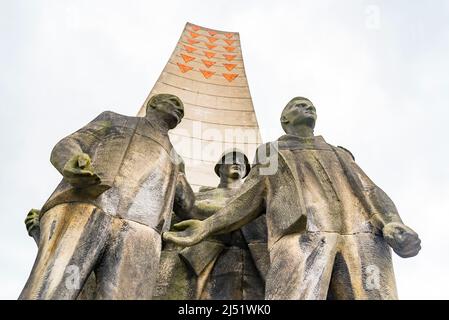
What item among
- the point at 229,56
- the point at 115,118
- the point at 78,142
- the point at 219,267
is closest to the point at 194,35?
the point at 229,56

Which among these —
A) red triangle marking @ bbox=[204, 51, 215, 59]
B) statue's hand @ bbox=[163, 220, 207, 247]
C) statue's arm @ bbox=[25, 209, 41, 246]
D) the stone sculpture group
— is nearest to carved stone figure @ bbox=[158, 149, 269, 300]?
the stone sculpture group

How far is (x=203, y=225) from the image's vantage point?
528cm

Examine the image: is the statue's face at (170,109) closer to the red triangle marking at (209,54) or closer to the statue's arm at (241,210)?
the statue's arm at (241,210)

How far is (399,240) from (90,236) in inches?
94.1

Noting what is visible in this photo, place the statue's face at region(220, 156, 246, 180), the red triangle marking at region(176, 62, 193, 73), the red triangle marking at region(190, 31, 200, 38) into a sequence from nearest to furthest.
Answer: the statue's face at region(220, 156, 246, 180)
the red triangle marking at region(176, 62, 193, 73)
the red triangle marking at region(190, 31, 200, 38)

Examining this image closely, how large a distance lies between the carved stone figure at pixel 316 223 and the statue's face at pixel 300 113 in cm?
1

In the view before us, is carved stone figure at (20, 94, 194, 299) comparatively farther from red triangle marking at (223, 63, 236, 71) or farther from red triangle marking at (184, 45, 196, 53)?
red triangle marking at (184, 45, 196, 53)

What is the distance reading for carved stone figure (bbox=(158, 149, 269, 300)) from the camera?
5.39 meters

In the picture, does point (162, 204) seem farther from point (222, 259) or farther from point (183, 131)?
point (183, 131)

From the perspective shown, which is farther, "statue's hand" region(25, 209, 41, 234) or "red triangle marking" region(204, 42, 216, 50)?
"red triangle marking" region(204, 42, 216, 50)

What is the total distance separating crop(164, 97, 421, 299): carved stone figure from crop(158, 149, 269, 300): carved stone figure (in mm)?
443

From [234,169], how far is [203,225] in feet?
6.23

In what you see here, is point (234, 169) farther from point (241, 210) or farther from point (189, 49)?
point (189, 49)

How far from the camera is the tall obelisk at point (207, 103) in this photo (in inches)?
385
